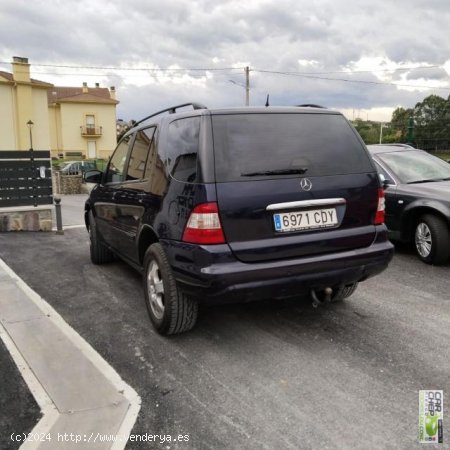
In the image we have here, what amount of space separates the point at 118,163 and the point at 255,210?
2438 millimetres

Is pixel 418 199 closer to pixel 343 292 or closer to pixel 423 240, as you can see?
pixel 423 240

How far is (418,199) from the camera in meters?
5.81

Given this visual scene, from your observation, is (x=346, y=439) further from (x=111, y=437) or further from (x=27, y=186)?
(x=27, y=186)

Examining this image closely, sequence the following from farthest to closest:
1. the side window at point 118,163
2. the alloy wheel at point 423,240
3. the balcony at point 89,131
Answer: the balcony at point 89,131 → the alloy wheel at point 423,240 → the side window at point 118,163

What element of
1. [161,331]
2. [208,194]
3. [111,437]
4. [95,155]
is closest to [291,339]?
[161,331]

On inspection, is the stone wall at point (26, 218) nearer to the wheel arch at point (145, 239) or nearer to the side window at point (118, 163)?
the side window at point (118, 163)

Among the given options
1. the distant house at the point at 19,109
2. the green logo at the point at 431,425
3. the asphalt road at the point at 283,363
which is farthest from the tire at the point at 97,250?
the distant house at the point at 19,109

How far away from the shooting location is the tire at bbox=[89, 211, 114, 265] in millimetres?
5798

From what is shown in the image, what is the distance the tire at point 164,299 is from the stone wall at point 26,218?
6188 mm

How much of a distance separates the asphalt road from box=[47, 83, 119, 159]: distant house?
52.2m

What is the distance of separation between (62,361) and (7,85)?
3125 centimetres

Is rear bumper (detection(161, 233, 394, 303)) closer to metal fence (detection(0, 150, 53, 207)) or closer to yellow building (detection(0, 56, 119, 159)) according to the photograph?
metal fence (detection(0, 150, 53, 207))

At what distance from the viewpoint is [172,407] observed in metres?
2.66

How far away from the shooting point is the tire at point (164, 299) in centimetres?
336
